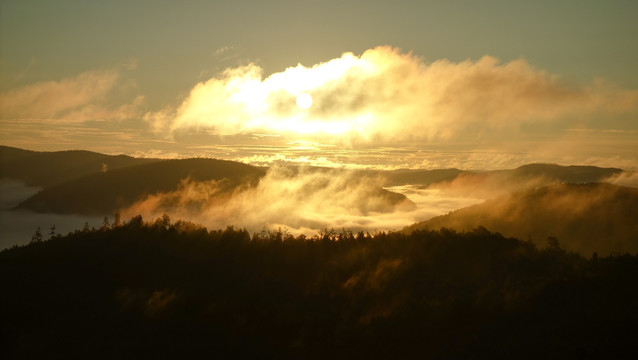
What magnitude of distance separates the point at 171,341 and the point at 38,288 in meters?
49.7

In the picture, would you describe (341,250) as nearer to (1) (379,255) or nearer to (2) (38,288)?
(1) (379,255)

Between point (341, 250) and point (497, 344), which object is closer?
point (497, 344)

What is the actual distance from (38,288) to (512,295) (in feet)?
387

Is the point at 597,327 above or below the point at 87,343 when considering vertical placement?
above

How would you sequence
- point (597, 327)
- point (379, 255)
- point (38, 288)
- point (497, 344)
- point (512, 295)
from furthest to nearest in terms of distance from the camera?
point (379, 255) → point (38, 288) → point (512, 295) → point (597, 327) → point (497, 344)

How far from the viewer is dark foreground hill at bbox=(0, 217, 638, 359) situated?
97188 millimetres

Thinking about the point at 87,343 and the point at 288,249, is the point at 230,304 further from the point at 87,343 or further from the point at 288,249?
the point at 288,249

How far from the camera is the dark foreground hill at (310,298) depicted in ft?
319

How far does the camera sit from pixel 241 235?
18275 centimetres

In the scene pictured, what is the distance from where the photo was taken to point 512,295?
113188 millimetres

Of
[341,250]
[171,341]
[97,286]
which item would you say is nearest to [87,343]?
[171,341]

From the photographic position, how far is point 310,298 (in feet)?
450

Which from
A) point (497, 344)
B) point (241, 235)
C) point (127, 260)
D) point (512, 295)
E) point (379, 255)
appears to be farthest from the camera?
point (241, 235)

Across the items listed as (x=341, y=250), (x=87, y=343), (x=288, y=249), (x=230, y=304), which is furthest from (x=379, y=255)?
(x=87, y=343)
